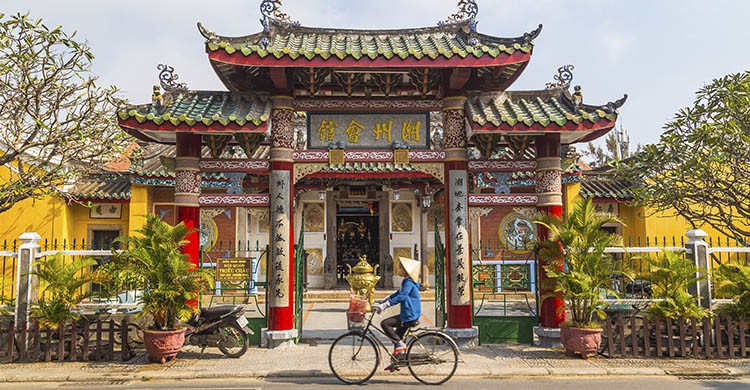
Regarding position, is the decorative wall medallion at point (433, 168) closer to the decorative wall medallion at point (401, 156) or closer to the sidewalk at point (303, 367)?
the decorative wall medallion at point (401, 156)

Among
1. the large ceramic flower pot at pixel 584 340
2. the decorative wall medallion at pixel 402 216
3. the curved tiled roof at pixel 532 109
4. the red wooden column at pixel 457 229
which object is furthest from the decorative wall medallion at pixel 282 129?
the decorative wall medallion at pixel 402 216

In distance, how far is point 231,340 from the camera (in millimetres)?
7441

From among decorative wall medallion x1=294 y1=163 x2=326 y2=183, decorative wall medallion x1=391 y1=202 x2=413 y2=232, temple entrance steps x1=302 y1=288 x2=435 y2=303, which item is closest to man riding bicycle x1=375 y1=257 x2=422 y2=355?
decorative wall medallion x1=294 y1=163 x2=326 y2=183

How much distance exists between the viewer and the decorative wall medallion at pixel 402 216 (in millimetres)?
16750

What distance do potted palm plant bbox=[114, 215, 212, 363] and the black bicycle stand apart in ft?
7.58

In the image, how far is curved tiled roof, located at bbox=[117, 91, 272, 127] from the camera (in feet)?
24.4

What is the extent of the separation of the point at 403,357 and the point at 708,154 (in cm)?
725

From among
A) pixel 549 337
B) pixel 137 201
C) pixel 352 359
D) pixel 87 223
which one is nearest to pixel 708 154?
pixel 549 337

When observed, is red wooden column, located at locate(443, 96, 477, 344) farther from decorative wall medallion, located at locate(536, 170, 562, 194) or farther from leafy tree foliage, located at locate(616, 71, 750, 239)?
leafy tree foliage, located at locate(616, 71, 750, 239)

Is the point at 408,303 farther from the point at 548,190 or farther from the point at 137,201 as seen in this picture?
the point at 137,201

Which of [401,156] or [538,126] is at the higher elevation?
[538,126]

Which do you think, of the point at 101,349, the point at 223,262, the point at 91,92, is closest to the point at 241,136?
the point at 223,262

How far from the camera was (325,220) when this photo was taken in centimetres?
1650

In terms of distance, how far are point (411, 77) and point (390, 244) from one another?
9094mm
